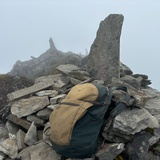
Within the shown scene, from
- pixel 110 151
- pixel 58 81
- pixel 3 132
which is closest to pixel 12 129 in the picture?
pixel 3 132

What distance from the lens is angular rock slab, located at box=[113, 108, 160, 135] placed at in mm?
6832

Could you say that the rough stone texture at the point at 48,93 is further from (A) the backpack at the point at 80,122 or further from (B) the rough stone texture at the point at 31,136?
(A) the backpack at the point at 80,122

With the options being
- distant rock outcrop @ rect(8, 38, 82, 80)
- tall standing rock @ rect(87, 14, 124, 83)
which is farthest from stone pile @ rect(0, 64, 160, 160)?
distant rock outcrop @ rect(8, 38, 82, 80)

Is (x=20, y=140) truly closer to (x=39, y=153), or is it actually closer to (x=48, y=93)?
(x=39, y=153)

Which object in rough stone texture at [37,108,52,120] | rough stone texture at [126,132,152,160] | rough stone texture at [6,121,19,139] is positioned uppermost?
rough stone texture at [37,108,52,120]

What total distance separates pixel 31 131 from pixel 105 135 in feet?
7.19

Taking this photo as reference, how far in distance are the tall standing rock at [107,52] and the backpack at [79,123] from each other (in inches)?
156

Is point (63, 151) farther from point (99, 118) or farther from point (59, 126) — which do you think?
point (99, 118)

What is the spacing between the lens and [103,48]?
1095 cm

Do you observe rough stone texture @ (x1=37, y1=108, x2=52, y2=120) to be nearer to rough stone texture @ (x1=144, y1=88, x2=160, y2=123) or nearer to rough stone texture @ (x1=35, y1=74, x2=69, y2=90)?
rough stone texture @ (x1=35, y1=74, x2=69, y2=90)

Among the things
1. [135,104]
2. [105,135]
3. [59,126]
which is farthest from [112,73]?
[59,126]

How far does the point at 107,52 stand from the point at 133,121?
4.41 m

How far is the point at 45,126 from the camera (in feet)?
25.5

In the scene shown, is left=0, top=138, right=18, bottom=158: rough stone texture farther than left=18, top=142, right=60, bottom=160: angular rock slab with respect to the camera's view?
Yes
